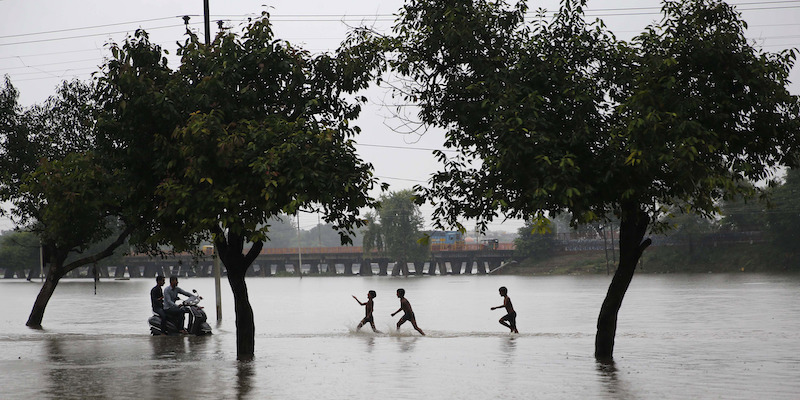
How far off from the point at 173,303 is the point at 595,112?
519 inches

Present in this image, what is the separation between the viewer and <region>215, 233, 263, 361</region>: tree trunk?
17281 mm

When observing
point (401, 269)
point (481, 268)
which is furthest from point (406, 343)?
point (481, 268)

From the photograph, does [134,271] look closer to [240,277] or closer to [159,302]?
[159,302]

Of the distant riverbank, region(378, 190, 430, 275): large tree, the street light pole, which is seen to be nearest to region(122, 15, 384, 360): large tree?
the street light pole

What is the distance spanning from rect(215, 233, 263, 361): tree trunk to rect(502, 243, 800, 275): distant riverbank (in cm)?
9069

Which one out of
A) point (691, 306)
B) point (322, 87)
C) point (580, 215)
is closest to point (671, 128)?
point (580, 215)

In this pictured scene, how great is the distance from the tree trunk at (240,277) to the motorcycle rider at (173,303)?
17.6 ft

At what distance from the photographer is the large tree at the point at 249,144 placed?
14.7m

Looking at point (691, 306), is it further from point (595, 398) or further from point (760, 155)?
point (595, 398)

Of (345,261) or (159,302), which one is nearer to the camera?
(159,302)

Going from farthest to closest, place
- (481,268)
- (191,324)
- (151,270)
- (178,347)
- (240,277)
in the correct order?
(151,270), (481,268), (191,324), (178,347), (240,277)

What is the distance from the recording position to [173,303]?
23547mm

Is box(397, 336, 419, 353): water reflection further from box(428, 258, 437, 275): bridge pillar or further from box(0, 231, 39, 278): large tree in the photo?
box(0, 231, 39, 278): large tree

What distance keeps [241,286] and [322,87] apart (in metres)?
4.19
